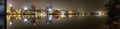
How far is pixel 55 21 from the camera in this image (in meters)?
1.85

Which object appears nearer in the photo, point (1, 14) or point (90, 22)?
point (1, 14)

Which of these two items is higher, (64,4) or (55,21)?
(64,4)

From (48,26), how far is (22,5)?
0.80 feet

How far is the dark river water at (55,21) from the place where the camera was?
1.82m

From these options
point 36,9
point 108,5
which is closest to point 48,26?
point 36,9

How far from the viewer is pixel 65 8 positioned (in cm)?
185

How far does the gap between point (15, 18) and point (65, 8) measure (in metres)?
0.37

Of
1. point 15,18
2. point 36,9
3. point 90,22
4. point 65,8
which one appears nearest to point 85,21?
point 90,22

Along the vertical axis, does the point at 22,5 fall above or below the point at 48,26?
above

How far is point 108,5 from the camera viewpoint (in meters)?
1.86

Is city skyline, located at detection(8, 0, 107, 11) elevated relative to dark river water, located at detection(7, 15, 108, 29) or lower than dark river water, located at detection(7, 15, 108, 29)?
elevated

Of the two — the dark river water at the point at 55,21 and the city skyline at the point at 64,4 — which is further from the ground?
the city skyline at the point at 64,4

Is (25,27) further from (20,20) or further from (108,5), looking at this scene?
(108,5)

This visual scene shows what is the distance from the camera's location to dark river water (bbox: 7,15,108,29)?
182 cm
